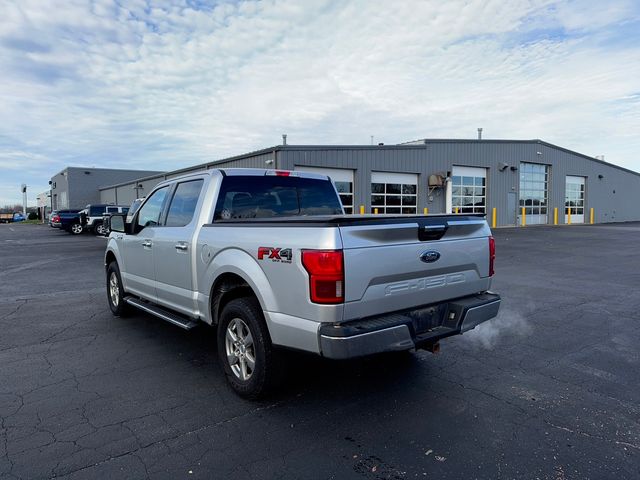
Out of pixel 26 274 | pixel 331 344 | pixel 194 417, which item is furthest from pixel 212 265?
pixel 26 274

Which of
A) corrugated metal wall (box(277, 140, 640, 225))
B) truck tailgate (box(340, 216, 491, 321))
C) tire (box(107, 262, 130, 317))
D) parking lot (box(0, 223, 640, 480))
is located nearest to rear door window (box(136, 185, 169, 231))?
tire (box(107, 262, 130, 317))

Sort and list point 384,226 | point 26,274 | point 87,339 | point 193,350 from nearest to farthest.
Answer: point 384,226
point 193,350
point 87,339
point 26,274

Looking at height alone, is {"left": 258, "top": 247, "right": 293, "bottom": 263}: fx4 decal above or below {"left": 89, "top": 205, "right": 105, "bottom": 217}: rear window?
below

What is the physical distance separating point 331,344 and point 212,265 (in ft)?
5.29

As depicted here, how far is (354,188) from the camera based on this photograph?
76.5 feet

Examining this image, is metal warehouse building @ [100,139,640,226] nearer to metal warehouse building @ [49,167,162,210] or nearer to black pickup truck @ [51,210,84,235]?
black pickup truck @ [51,210,84,235]

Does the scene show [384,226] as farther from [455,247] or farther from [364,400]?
[364,400]

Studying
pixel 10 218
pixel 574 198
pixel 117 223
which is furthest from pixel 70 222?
pixel 10 218

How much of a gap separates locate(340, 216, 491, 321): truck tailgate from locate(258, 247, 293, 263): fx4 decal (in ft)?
1.48

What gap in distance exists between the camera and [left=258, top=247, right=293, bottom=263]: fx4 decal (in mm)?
3383

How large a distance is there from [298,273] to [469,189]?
27.9 metres

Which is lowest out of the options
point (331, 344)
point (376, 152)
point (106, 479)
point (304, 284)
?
point (106, 479)

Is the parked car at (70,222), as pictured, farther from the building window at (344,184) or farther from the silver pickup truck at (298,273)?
the silver pickup truck at (298,273)

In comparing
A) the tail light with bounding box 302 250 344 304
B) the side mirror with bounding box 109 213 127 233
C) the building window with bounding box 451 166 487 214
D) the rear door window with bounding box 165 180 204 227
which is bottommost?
the tail light with bounding box 302 250 344 304
